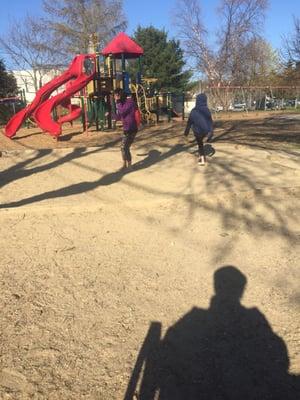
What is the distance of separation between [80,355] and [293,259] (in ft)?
9.05

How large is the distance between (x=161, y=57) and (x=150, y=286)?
4409 cm

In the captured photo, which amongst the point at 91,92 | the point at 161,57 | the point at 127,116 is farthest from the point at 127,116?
the point at 161,57

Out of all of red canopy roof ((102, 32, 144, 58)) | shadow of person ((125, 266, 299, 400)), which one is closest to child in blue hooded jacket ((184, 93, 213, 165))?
shadow of person ((125, 266, 299, 400))

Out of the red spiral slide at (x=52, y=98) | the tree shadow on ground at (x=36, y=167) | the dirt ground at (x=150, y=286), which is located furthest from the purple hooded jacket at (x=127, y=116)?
the red spiral slide at (x=52, y=98)

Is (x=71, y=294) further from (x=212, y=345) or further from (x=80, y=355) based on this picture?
(x=212, y=345)

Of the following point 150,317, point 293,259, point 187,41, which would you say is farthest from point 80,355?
point 187,41

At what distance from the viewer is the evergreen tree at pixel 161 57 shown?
46.3 meters

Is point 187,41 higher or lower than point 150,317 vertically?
higher

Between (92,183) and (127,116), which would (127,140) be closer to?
(127,116)

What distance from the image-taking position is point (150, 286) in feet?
14.9

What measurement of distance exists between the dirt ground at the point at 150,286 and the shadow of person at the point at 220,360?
11 mm

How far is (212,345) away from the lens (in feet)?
11.7

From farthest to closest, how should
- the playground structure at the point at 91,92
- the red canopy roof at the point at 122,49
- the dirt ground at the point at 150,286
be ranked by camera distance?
1. the red canopy roof at the point at 122,49
2. the playground structure at the point at 91,92
3. the dirt ground at the point at 150,286

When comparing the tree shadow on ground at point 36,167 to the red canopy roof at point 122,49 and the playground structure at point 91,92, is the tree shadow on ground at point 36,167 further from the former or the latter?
the red canopy roof at point 122,49
